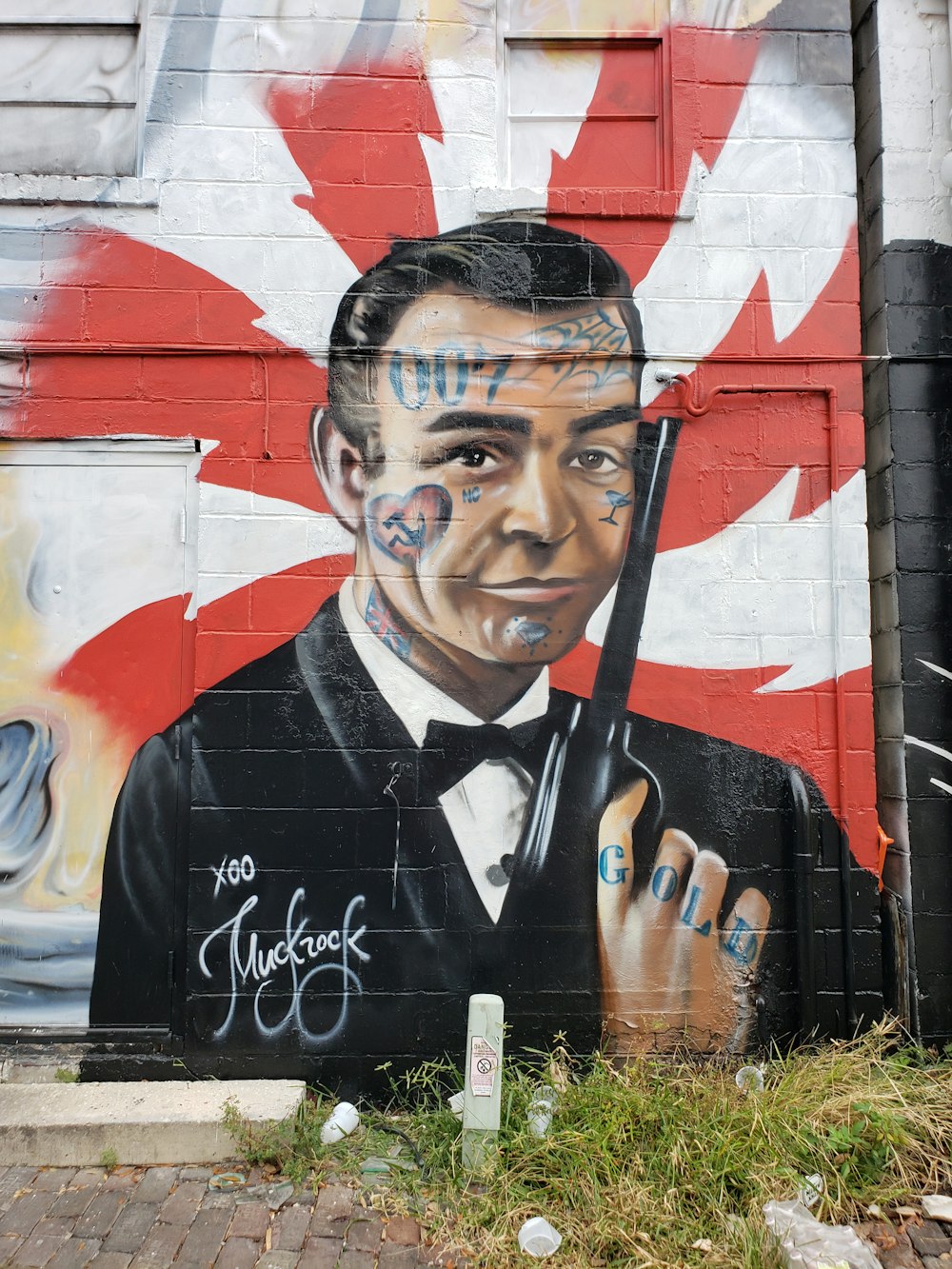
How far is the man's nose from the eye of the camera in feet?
12.9

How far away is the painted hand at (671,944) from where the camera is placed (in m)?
3.81

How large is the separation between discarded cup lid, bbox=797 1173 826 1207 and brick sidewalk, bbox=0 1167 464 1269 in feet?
3.79

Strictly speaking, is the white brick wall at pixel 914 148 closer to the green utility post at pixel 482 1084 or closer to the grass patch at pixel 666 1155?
the grass patch at pixel 666 1155

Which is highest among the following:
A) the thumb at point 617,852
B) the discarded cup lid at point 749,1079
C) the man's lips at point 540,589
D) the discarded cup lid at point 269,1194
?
the man's lips at point 540,589

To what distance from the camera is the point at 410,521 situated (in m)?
3.93

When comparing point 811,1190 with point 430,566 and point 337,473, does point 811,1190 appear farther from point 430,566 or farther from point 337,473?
point 337,473

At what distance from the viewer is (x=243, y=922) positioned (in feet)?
12.5

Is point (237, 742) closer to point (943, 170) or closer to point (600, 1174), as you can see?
point (600, 1174)

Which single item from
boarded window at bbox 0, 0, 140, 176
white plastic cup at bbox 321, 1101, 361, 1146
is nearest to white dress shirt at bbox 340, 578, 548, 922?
white plastic cup at bbox 321, 1101, 361, 1146

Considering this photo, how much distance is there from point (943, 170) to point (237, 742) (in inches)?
156
